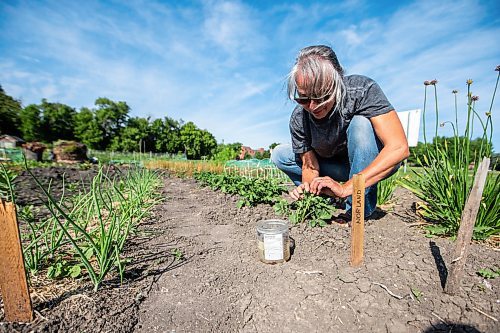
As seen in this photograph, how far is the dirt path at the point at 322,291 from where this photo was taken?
0.82 meters

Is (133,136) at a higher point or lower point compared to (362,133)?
higher

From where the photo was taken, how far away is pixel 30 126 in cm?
3416

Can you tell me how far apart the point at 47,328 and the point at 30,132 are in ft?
151

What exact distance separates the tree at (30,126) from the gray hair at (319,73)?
45.2 meters

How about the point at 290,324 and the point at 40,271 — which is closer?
the point at 290,324

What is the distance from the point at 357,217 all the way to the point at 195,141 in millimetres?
45017

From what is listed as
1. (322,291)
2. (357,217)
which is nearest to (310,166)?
(357,217)

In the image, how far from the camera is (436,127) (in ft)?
5.20

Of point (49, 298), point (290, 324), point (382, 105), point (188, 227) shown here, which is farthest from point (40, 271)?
point (382, 105)

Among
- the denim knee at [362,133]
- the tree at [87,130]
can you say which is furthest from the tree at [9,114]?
the denim knee at [362,133]

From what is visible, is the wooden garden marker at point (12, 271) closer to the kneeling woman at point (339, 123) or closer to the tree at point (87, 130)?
the kneeling woman at point (339, 123)

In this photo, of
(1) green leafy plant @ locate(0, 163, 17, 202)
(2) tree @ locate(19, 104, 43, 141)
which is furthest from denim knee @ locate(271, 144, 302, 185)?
(2) tree @ locate(19, 104, 43, 141)

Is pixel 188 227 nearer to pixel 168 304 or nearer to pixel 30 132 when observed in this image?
pixel 168 304

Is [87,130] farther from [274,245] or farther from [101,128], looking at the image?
[274,245]
